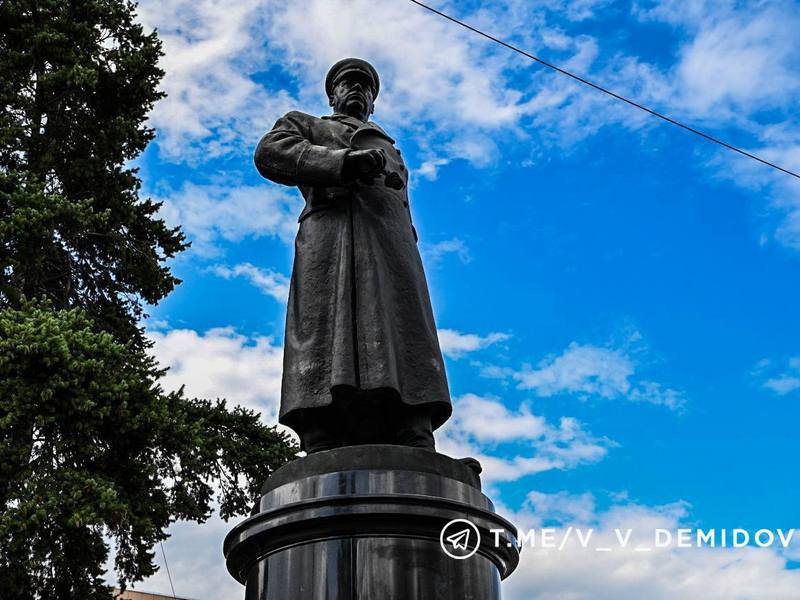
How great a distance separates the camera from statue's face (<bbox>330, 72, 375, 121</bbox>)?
19.7 ft

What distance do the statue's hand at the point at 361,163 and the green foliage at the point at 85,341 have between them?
6179 mm

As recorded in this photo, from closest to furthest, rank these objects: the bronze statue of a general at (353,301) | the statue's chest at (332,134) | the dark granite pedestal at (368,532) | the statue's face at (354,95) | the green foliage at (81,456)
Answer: the dark granite pedestal at (368,532) → the bronze statue of a general at (353,301) → the statue's chest at (332,134) → the statue's face at (354,95) → the green foliage at (81,456)

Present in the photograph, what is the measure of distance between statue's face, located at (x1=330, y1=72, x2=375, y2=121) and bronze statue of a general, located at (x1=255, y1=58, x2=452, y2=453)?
1.09 ft

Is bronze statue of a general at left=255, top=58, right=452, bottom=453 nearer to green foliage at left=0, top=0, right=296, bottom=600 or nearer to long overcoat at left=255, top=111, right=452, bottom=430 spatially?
long overcoat at left=255, top=111, right=452, bottom=430

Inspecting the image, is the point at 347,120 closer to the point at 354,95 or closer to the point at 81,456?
the point at 354,95

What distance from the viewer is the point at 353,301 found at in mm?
4988

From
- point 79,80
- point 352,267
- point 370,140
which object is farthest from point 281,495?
point 79,80

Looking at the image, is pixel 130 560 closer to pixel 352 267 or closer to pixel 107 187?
pixel 107 187

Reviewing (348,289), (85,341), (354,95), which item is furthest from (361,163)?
(85,341)

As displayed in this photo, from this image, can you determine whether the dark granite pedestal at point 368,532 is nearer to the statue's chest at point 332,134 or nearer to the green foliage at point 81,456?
the statue's chest at point 332,134

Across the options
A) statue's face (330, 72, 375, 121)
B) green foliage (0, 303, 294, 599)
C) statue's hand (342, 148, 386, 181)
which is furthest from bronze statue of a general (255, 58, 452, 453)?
green foliage (0, 303, 294, 599)

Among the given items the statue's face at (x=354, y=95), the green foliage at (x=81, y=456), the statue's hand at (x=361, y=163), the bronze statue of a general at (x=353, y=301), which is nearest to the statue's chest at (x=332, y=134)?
the bronze statue of a general at (x=353, y=301)

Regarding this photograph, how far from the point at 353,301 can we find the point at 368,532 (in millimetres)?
1488

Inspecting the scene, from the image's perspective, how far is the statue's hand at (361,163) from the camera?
493cm
